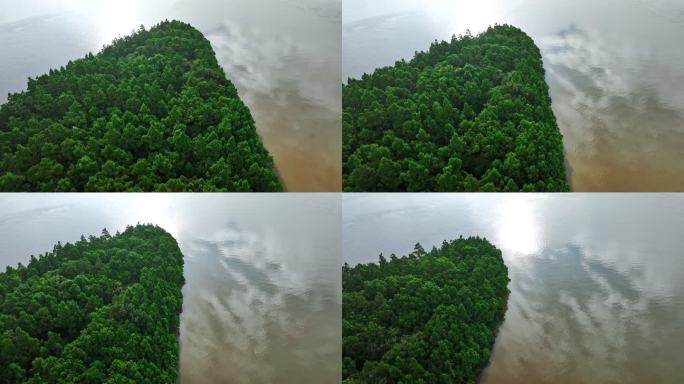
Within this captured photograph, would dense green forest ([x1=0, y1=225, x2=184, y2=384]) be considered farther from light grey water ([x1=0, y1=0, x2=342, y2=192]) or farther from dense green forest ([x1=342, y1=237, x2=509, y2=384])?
dense green forest ([x1=342, y1=237, x2=509, y2=384])

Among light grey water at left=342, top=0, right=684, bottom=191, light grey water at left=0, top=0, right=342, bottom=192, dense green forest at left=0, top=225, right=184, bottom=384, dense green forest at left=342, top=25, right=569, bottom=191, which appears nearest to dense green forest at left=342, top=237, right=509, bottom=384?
dense green forest at left=342, top=25, right=569, bottom=191

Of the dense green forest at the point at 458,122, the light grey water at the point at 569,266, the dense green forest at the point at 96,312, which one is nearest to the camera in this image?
the dense green forest at the point at 96,312

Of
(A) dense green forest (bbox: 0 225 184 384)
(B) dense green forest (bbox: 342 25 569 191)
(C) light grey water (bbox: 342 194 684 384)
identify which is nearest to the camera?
(A) dense green forest (bbox: 0 225 184 384)

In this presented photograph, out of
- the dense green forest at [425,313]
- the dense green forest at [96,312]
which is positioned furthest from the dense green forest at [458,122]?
the dense green forest at [96,312]

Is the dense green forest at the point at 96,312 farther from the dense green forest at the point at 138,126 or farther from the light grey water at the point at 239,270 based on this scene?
the dense green forest at the point at 138,126

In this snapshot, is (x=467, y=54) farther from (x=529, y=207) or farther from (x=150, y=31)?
(x=150, y=31)

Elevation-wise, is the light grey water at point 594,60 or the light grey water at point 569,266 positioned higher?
the light grey water at point 594,60

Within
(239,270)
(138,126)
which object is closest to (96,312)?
(239,270)
